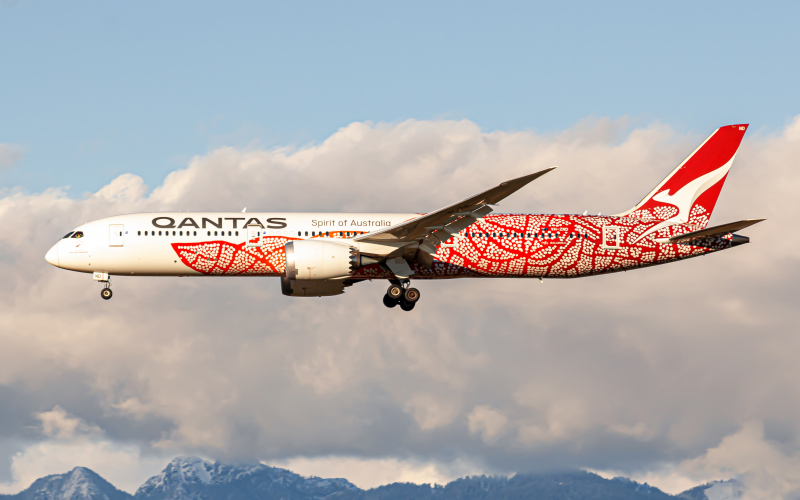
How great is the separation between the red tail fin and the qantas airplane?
0.33 ft

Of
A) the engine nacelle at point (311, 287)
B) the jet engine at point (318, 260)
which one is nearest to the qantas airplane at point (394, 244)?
the jet engine at point (318, 260)

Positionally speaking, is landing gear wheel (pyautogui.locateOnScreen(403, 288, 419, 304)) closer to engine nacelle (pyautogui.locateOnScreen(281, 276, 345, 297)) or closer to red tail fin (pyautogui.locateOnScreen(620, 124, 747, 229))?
engine nacelle (pyautogui.locateOnScreen(281, 276, 345, 297))

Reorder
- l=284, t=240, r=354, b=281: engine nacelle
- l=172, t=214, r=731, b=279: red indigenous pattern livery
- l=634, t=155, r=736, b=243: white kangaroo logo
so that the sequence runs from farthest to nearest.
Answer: l=634, t=155, r=736, b=243: white kangaroo logo, l=172, t=214, r=731, b=279: red indigenous pattern livery, l=284, t=240, r=354, b=281: engine nacelle

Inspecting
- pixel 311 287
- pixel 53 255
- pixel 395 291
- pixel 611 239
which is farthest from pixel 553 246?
pixel 53 255

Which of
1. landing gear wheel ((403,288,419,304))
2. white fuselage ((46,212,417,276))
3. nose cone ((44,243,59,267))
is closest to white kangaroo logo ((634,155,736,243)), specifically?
landing gear wheel ((403,288,419,304))

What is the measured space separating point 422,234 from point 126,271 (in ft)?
46.2

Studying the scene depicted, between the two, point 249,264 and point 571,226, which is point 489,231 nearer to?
point 571,226

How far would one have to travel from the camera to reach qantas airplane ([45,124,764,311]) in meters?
41.3

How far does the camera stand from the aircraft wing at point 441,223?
124 ft

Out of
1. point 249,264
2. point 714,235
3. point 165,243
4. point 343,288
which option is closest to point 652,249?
point 714,235

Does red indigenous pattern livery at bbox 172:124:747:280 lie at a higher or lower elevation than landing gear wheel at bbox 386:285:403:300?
higher

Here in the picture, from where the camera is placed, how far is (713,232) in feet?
140

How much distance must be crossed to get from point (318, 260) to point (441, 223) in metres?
Result: 5.82

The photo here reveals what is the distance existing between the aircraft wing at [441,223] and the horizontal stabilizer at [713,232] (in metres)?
10.7
